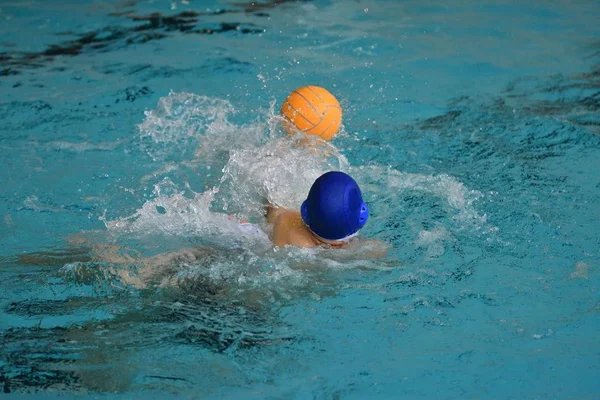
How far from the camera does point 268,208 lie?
15.4ft

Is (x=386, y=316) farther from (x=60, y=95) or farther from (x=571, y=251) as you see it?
(x=60, y=95)

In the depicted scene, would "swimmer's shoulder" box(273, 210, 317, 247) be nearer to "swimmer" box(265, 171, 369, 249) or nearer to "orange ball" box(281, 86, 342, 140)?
"swimmer" box(265, 171, 369, 249)

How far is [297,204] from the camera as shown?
4719 millimetres

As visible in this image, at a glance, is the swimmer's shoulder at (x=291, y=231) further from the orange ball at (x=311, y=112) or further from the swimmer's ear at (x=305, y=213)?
the orange ball at (x=311, y=112)

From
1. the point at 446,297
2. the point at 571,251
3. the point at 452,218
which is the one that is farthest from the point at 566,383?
the point at 452,218

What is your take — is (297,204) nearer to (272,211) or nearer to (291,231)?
(272,211)

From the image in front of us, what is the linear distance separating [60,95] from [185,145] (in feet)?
5.77

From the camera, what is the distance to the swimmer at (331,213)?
151 inches

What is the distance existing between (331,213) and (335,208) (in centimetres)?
4

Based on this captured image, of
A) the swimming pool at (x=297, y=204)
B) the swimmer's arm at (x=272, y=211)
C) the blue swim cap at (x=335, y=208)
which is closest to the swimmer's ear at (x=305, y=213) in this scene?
the blue swim cap at (x=335, y=208)

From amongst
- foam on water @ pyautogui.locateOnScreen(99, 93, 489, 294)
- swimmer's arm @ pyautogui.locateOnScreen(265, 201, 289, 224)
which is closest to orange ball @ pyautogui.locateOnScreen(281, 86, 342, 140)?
foam on water @ pyautogui.locateOnScreen(99, 93, 489, 294)

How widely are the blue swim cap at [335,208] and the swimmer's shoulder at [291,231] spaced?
0.14 metres

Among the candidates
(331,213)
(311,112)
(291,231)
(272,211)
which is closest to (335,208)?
(331,213)

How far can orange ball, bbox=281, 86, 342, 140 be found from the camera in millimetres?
5020
